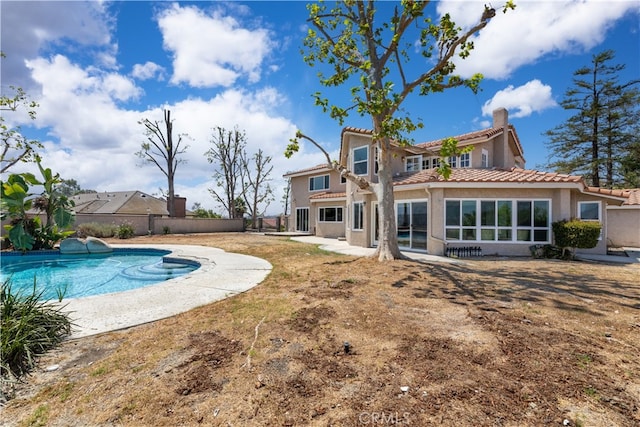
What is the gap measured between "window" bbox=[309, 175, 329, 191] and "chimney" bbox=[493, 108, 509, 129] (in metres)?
14.2

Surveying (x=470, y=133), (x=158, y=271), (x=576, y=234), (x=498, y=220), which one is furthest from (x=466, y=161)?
(x=158, y=271)

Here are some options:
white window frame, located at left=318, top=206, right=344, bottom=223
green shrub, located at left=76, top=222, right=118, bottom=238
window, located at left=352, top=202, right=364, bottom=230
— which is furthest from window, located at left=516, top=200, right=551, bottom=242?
green shrub, located at left=76, top=222, right=118, bottom=238

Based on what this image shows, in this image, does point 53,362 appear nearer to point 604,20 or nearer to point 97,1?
point 97,1

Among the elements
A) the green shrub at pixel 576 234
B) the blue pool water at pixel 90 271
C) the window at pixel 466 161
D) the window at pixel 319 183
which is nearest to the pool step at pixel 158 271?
the blue pool water at pixel 90 271

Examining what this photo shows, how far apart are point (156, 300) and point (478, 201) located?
1435 centimetres

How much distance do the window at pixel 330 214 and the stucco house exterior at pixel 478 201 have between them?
5482 millimetres

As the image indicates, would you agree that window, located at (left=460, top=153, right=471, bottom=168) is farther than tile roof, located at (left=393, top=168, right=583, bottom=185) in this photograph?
Yes

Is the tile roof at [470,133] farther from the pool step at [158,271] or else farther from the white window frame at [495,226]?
the pool step at [158,271]

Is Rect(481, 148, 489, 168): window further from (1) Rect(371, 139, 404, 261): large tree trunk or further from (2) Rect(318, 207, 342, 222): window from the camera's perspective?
(2) Rect(318, 207, 342, 222): window

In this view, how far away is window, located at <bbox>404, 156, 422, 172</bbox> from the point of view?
63.9 ft

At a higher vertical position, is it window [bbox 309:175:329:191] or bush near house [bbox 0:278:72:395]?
window [bbox 309:175:329:191]

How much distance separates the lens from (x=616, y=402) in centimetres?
306

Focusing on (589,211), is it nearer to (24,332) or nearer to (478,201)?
(478,201)

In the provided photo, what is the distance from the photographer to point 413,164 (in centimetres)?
1977
